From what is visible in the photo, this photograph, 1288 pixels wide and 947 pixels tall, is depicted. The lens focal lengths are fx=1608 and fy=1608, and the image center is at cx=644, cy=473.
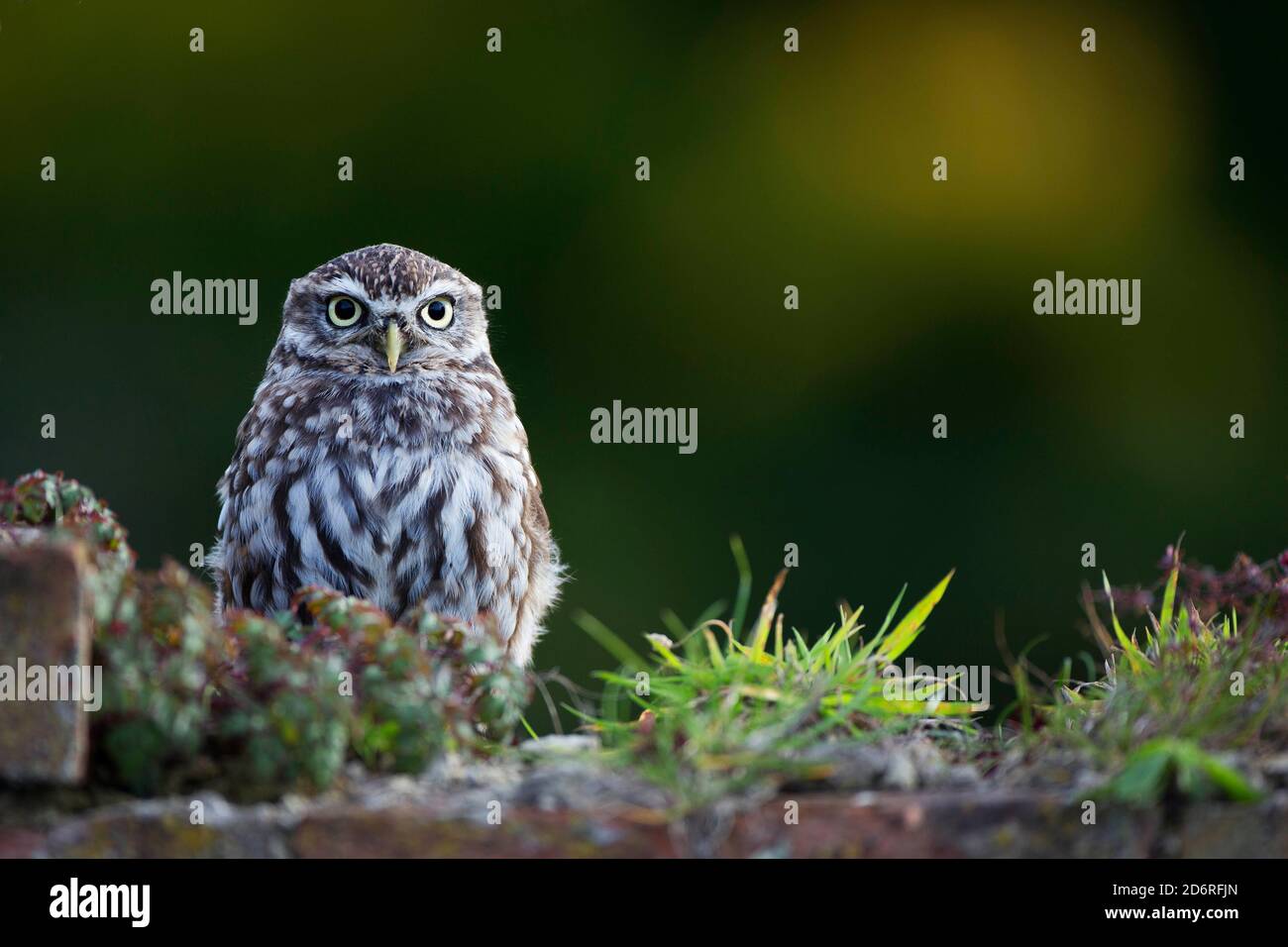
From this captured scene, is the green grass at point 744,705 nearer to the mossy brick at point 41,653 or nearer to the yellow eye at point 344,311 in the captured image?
the mossy brick at point 41,653

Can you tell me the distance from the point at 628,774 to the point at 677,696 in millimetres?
677

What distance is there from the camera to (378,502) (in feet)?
15.7

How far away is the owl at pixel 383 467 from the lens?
15.8ft

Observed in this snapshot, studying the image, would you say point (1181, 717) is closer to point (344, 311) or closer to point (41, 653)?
point (41, 653)

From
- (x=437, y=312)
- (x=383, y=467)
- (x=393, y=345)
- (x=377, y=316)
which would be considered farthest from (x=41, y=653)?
(x=437, y=312)

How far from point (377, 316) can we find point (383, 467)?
59cm

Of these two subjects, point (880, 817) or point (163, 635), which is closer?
point (880, 817)

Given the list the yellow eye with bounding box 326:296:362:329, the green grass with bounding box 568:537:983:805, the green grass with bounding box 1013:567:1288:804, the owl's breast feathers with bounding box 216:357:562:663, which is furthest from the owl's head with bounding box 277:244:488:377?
the green grass with bounding box 1013:567:1288:804

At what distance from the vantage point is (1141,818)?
2.83 metres

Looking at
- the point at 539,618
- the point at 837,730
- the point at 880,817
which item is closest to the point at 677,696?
the point at 837,730

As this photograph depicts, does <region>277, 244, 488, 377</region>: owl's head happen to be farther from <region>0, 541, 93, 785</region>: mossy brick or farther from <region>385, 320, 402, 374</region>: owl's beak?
<region>0, 541, 93, 785</region>: mossy brick

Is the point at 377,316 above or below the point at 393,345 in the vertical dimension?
above

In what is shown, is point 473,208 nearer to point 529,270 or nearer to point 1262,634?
point 529,270
